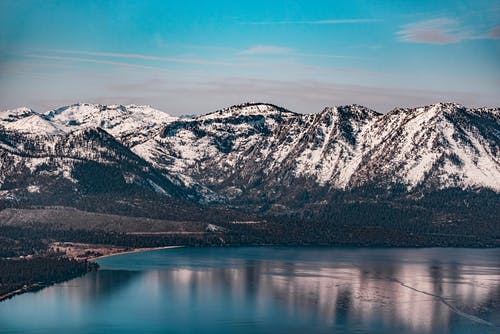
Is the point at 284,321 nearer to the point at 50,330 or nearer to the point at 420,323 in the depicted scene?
the point at 420,323

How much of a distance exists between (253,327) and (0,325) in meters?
42.8

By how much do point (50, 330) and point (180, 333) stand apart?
21.7 meters

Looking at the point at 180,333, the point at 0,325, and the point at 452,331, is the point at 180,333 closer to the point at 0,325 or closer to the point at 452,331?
the point at 0,325

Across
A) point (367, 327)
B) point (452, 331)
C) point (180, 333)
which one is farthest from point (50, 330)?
point (452, 331)

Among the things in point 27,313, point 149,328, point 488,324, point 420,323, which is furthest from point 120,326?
point 488,324

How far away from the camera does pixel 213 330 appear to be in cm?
18675

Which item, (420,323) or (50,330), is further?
(420,323)

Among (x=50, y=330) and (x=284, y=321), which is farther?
(x=284, y=321)

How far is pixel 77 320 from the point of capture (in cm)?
19500

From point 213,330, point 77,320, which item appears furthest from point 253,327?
point 77,320

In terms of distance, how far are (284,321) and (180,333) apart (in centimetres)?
2176

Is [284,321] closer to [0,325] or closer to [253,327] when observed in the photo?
[253,327]

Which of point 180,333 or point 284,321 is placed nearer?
point 180,333

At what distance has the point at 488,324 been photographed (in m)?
195
